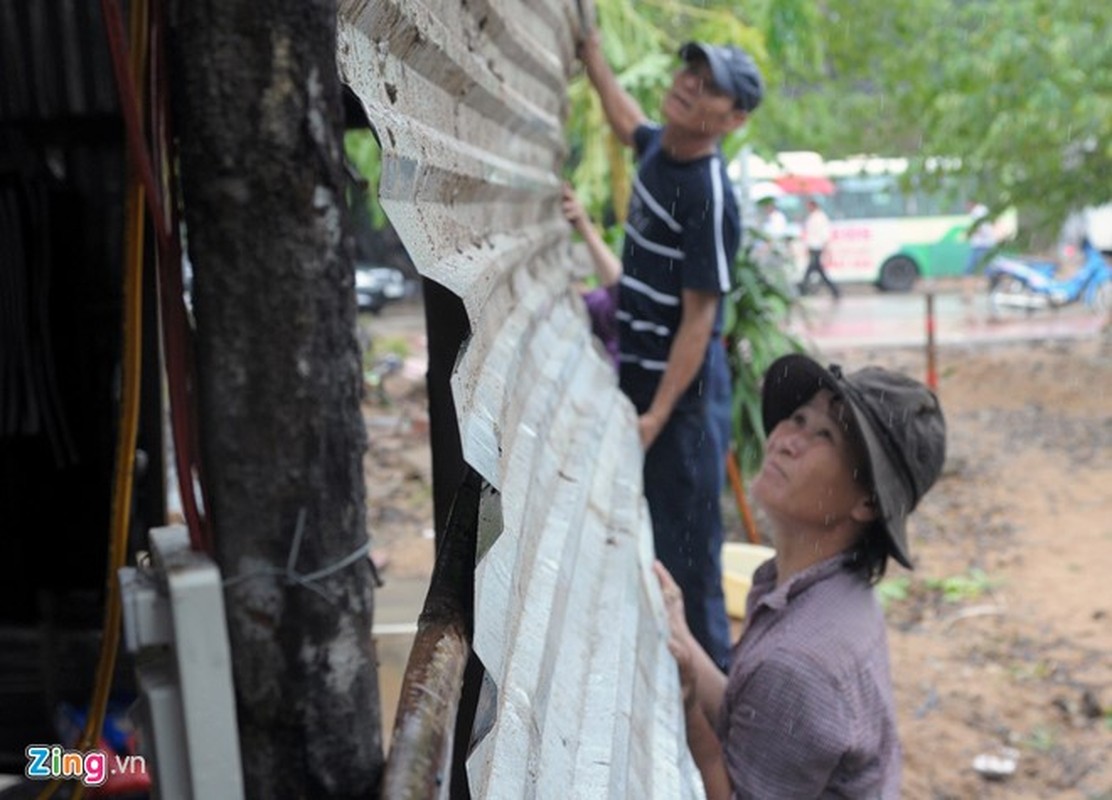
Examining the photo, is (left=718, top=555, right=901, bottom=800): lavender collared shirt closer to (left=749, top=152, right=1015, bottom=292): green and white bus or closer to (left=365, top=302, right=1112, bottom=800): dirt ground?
(left=365, top=302, right=1112, bottom=800): dirt ground

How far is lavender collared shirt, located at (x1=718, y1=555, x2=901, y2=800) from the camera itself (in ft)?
6.86

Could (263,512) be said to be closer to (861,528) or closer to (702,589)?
(861,528)

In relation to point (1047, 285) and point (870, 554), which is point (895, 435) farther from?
point (1047, 285)

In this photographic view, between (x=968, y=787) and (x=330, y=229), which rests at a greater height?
(x=330, y=229)

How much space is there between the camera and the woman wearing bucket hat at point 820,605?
211cm

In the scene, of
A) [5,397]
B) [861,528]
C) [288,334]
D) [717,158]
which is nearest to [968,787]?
[717,158]

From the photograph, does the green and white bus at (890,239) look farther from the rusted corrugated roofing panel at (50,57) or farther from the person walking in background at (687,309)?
the rusted corrugated roofing panel at (50,57)

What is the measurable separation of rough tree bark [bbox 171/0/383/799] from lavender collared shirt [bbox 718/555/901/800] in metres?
0.68

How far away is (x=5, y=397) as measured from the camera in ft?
11.3

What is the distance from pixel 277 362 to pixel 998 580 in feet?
21.5

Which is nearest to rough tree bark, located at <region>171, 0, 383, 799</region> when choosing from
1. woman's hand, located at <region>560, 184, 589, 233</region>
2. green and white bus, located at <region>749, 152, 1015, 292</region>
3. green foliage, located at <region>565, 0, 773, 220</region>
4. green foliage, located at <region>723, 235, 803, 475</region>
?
woman's hand, located at <region>560, 184, 589, 233</region>

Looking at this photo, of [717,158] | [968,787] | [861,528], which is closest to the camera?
[861,528]

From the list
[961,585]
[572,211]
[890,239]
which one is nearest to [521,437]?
[572,211]

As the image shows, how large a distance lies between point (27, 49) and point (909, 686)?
4586mm
